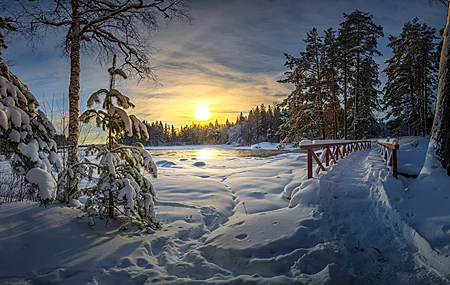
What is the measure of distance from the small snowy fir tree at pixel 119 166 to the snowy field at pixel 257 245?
1.49 ft

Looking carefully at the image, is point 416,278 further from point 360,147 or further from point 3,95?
point 360,147

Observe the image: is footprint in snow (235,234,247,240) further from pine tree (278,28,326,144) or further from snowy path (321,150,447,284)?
pine tree (278,28,326,144)

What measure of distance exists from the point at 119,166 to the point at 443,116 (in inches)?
291

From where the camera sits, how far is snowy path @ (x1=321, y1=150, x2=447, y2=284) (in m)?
2.75

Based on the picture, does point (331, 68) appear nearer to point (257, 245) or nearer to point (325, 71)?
point (325, 71)

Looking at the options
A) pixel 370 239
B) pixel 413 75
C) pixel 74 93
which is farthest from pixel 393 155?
pixel 413 75

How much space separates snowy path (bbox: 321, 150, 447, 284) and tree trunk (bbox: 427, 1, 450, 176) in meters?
1.66

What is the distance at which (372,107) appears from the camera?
23.8 m

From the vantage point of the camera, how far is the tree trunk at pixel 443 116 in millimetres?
5273

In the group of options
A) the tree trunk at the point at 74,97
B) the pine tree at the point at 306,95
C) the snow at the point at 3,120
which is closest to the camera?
the snow at the point at 3,120

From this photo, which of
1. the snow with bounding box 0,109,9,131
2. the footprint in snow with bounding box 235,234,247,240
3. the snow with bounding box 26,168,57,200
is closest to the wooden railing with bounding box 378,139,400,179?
the footprint in snow with bounding box 235,234,247,240

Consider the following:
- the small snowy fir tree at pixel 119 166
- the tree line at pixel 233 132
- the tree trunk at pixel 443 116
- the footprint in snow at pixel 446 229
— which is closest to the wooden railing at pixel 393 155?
the tree trunk at pixel 443 116

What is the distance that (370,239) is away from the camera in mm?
3537

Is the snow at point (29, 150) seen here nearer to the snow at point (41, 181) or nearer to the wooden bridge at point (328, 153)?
the snow at point (41, 181)
